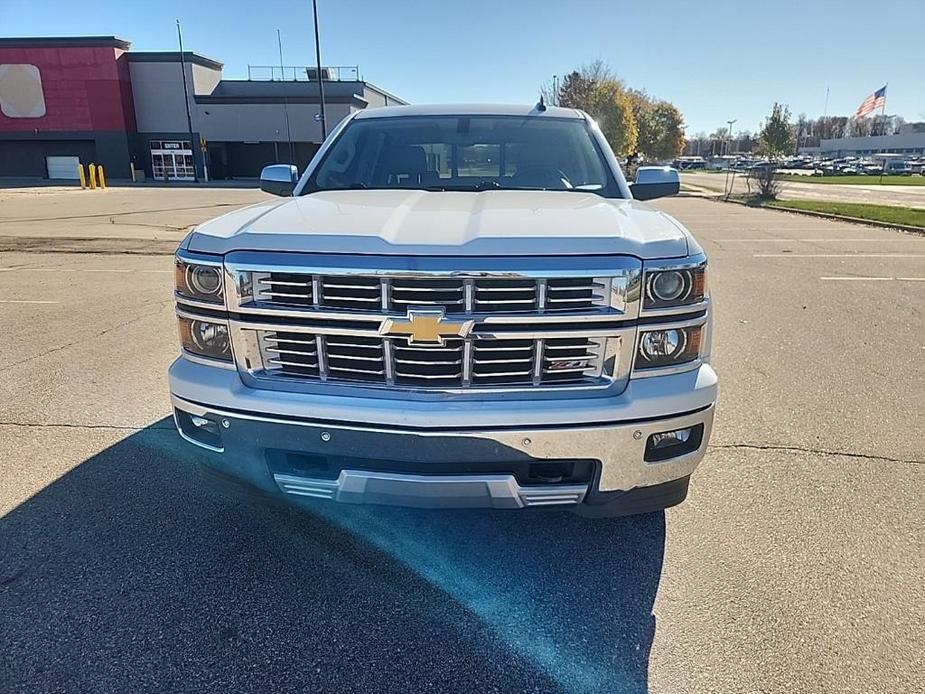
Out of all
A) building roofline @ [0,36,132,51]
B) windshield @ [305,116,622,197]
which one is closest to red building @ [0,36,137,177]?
building roofline @ [0,36,132,51]

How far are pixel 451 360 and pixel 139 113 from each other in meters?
56.3

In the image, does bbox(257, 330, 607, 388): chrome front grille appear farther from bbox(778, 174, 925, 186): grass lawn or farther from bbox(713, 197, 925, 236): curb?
bbox(778, 174, 925, 186): grass lawn

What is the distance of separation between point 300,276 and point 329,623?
130cm

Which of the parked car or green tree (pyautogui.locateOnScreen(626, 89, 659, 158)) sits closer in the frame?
green tree (pyautogui.locateOnScreen(626, 89, 659, 158))

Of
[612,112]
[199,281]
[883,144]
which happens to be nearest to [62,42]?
[612,112]

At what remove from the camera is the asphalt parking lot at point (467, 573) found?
225cm

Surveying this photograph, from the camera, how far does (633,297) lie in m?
2.33

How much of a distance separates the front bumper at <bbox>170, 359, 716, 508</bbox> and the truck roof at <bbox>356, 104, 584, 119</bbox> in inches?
99.3

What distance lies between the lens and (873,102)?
4088 cm

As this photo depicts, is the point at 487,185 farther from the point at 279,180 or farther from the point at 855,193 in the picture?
the point at 855,193

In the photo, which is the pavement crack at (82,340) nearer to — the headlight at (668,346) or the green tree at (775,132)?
the headlight at (668,346)

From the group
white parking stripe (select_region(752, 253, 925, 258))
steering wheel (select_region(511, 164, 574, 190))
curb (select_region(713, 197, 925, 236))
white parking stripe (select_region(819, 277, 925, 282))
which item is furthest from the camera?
curb (select_region(713, 197, 925, 236))

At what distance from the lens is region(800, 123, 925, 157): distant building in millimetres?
105000

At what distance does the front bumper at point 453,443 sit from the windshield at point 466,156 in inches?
69.9
